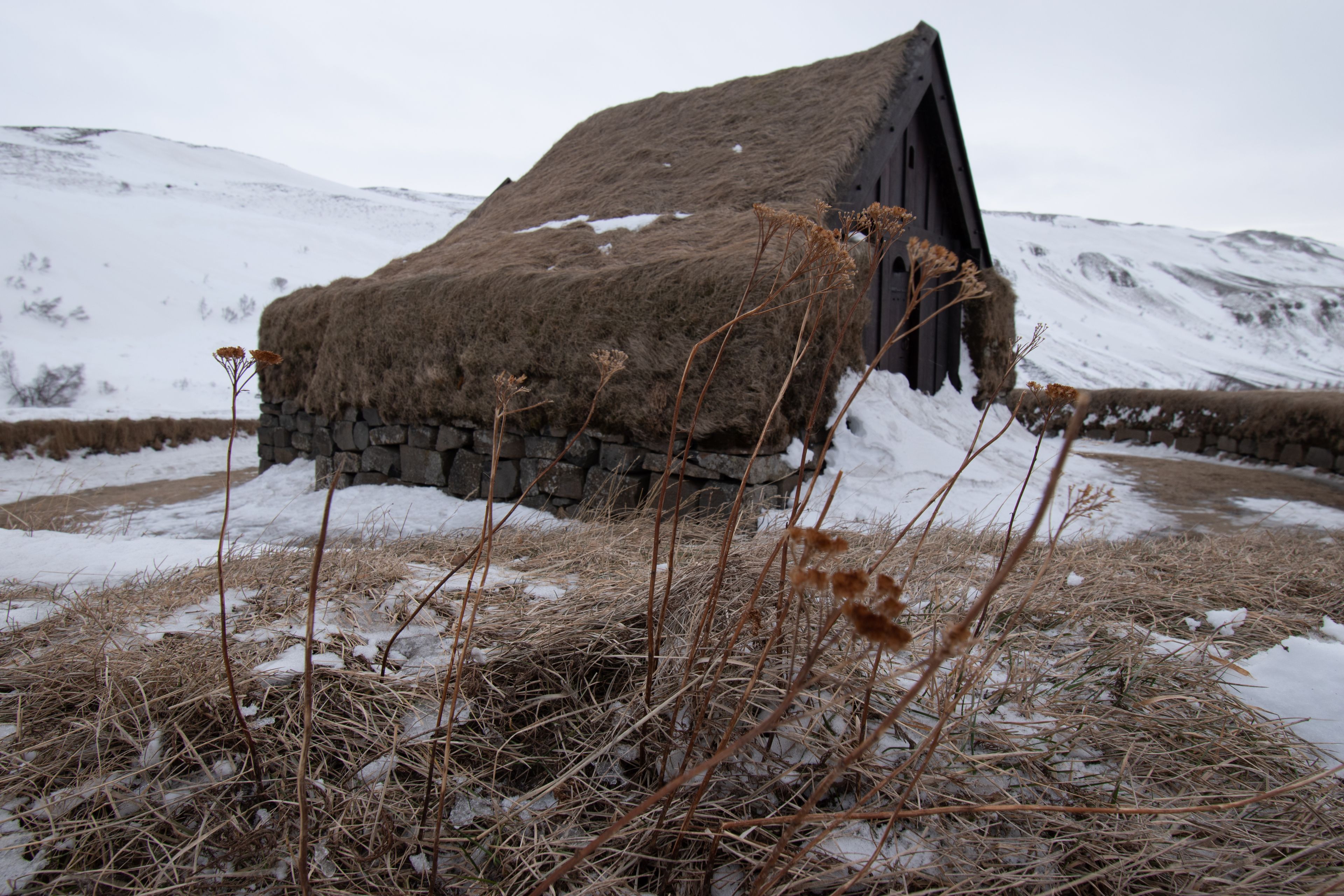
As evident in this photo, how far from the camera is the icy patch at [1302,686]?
4.41 feet

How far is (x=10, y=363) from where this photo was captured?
48.9 feet

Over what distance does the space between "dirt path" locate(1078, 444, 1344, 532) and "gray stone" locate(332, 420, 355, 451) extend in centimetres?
806

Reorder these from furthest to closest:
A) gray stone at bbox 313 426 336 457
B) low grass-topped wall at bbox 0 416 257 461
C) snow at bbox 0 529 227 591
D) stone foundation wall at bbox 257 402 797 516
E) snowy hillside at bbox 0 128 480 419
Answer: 1. snowy hillside at bbox 0 128 480 419
2. low grass-topped wall at bbox 0 416 257 461
3. gray stone at bbox 313 426 336 457
4. stone foundation wall at bbox 257 402 797 516
5. snow at bbox 0 529 227 591

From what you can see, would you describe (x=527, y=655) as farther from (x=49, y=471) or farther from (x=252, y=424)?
(x=252, y=424)

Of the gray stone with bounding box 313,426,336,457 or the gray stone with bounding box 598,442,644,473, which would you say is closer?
the gray stone with bounding box 598,442,644,473

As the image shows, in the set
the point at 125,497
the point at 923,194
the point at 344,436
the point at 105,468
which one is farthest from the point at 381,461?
the point at 923,194

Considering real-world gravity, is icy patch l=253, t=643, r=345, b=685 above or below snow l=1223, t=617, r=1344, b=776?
below

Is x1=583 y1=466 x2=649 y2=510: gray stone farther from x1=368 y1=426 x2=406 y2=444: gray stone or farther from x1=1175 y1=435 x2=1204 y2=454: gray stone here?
x1=1175 y1=435 x2=1204 y2=454: gray stone

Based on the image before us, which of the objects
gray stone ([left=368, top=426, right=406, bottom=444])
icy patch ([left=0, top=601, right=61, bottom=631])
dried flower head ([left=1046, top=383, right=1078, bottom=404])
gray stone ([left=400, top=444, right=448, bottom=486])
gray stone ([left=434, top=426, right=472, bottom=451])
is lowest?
gray stone ([left=400, top=444, right=448, bottom=486])

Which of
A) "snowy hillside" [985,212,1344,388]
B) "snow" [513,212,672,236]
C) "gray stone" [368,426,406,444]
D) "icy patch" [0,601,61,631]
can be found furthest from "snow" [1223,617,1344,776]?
"snowy hillside" [985,212,1344,388]

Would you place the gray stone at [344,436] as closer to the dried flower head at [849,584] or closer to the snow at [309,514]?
the snow at [309,514]

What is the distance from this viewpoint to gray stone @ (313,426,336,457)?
7254 mm

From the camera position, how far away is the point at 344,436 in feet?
23.1

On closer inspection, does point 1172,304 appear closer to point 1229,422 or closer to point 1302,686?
point 1229,422
